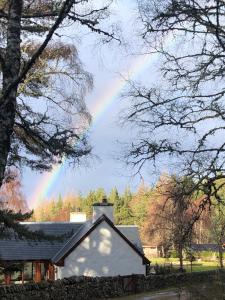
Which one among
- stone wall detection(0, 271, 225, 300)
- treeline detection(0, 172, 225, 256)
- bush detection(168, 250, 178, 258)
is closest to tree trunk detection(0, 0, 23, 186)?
treeline detection(0, 172, 225, 256)

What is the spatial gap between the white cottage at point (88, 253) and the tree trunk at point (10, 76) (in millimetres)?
24337

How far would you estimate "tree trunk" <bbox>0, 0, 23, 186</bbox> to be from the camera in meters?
4.91

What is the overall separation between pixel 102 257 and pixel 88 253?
90 cm

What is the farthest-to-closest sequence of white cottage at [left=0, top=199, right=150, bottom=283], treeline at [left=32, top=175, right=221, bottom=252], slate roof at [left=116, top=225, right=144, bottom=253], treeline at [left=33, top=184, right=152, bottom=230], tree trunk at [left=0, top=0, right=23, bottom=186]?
treeline at [left=33, top=184, right=152, bottom=230], treeline at [left=32, top=175, right=221, bottom=252], slate roof at [left=116, top=225, right=144, bottom=253], white cottage at [left=0, top=199, right=150, bottom=283], tree trunk at [left=0, top=0, right=23, bottom=186]

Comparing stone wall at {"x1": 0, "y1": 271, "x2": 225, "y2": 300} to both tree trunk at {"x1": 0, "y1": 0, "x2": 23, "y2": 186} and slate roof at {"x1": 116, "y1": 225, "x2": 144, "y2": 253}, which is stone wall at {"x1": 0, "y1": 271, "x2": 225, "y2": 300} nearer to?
slate roof at {"x1": 116, "y1": 225, "x2": 144, "y2": 253}

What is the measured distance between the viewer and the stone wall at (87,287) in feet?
75.1

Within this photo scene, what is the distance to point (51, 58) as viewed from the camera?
15.9 m

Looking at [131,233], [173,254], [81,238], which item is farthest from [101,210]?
[173,254]

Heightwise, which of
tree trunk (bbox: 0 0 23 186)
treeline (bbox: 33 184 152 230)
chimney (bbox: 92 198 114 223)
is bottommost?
tree trunk (bbox: 0 0 23 186)

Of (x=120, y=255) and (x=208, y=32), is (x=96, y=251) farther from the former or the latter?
(x=208, y=32)

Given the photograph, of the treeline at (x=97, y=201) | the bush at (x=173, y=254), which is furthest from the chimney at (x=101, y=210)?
the treeline at (x=97, y=201)

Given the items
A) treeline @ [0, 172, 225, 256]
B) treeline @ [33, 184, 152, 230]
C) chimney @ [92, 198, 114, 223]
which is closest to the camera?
treeline @ [0, 172, 225, 256]

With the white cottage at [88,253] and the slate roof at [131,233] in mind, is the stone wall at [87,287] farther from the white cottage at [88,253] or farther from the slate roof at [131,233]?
the slate roof at [131,233]

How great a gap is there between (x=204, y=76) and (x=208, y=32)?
1341mm
